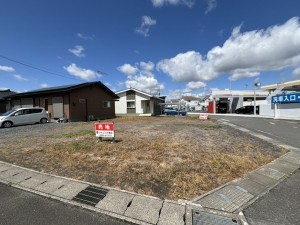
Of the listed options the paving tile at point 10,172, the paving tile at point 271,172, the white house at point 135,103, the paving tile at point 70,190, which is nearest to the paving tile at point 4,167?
the paving tile at point 10,172

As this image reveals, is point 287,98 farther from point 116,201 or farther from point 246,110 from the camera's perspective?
point 116,201

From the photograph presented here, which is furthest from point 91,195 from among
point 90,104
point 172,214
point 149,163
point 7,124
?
point 90,104

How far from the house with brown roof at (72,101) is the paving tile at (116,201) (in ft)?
48.3

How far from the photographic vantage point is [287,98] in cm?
2073

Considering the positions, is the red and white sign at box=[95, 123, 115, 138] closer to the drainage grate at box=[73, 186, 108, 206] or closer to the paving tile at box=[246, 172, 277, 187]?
the drainage grate at box=[73, 186, 108, 206]

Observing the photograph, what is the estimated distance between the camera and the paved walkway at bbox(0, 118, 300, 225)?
105 inches

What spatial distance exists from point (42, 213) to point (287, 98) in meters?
25.5

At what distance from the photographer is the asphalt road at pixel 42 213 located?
8.41ft

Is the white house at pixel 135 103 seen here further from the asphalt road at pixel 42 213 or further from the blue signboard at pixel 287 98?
the asphalt road at pixel 42 213

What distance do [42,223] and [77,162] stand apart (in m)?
2.51

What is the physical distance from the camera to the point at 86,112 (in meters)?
18.8

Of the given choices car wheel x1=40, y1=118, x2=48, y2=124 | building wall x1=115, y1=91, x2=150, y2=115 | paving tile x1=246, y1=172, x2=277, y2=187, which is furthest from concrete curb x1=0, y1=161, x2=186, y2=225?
building wall x1=115, y1=91, x2=150, y2=115

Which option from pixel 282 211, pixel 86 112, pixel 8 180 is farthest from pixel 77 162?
pixel 86 112

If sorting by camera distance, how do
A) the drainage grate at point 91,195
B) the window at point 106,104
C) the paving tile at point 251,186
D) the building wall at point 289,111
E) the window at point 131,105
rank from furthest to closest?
the window at point 131,105
the window at point 106,104
the building wall at point 289,111
the paving tile at point 251,186
the drainage grate at point 91,195
